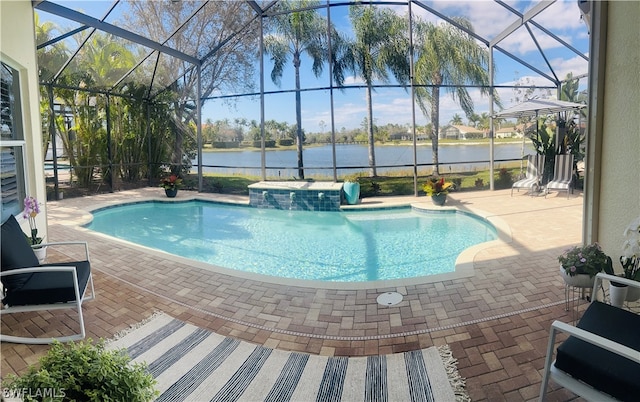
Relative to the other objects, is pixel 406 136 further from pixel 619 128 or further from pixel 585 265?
pixel 585 265

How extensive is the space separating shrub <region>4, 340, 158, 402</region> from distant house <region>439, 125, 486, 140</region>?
10409mm

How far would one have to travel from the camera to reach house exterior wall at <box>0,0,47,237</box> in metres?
4.47

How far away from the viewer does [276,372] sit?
2.62 meters

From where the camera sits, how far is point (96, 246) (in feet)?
18.4

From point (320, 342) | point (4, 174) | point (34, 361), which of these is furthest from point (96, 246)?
point (320, 342)

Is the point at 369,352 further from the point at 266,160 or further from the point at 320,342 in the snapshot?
the point at 266,160

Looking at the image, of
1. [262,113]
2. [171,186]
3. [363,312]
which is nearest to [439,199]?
[262,113]

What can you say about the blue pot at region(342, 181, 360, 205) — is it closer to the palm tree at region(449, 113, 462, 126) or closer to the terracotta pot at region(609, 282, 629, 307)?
the palm tree at region(449, 113, 462, 126)

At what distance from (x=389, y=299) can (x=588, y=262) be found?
167cm

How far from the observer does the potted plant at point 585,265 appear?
3037 millimetres

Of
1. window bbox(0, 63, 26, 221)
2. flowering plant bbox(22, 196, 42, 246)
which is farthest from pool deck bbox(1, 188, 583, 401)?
window bbox(0, 63, 26, 221)

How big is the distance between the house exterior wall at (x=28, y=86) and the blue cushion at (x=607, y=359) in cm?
555

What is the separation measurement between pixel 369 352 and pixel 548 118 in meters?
10.7

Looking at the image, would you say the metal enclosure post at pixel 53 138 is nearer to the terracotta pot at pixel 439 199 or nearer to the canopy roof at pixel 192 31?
the canopy roof at pixel 192 31
